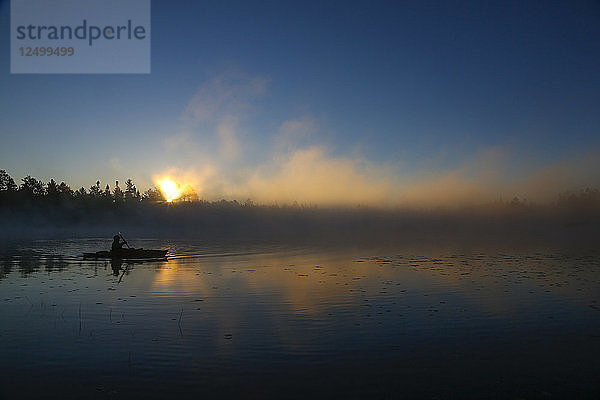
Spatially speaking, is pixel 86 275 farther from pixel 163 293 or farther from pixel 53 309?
pixel 53 309

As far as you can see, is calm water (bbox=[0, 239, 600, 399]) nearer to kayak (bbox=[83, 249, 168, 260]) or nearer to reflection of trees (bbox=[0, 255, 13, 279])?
reflection of trees (bbox=[0, 255, 13, 279])

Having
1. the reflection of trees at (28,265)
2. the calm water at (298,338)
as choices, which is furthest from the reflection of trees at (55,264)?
the calm water at (298,338)

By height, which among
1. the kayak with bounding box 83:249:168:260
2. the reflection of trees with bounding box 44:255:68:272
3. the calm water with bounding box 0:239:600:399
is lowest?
the calm water with bounding box 0:239:600:399

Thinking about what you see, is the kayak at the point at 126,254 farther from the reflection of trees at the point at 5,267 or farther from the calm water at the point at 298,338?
the calm water at the point at 298,338

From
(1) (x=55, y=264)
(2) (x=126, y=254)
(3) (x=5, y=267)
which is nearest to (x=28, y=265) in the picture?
(3) (x=5, y=267)

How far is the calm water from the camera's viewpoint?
15.4 meters

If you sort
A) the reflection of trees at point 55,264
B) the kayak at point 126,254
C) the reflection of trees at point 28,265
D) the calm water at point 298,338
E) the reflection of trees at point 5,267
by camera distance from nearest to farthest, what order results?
the calm water at point 298,338
the reflection of trees at point 5,267
the reflection of trees at point 28,265
the reflection of trees at point 55,264
the kayak at point 126,254

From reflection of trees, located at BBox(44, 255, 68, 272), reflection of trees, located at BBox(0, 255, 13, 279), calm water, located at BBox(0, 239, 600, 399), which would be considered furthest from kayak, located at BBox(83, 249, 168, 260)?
calm water, located at BBox(0, 239, 600, 399)

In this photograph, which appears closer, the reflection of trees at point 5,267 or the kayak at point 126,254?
the reflection of trees at point 5,267

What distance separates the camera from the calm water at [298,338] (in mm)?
15391

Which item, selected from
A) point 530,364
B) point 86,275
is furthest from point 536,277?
point 86,275

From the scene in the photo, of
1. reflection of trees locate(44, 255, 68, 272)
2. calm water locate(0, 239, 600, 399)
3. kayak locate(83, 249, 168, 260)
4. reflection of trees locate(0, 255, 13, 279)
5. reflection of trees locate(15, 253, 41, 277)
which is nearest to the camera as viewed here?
calm water locate(0, 239, 600, 399)

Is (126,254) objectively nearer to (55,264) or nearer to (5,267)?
(55,264)

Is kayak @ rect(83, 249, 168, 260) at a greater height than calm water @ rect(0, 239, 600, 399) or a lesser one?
greater
